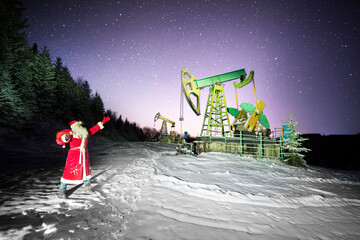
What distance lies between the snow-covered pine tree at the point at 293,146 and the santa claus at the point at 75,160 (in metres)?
10.2

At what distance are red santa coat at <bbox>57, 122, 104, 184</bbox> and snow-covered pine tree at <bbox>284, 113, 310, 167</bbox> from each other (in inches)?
402

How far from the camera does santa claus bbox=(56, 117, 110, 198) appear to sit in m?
3.00

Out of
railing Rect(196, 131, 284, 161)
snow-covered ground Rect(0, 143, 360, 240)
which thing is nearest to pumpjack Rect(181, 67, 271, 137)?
railing Rect(196, 131, 284, 161)

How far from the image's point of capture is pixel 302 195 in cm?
365

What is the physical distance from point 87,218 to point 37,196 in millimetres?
1626

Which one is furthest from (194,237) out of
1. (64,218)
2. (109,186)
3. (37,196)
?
(37,196)

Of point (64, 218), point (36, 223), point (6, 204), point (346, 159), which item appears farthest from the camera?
point (346, 159)

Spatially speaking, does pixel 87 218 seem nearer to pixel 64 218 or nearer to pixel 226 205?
pixel 64 218

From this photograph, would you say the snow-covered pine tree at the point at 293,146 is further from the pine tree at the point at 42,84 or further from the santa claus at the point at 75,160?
the pine tree at the point at 42,84

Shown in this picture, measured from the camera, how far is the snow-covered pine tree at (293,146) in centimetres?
852

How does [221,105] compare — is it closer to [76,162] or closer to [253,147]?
[253,147]

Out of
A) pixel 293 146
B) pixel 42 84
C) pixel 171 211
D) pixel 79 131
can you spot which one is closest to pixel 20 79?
pixel 42 84

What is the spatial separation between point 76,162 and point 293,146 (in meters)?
10.9

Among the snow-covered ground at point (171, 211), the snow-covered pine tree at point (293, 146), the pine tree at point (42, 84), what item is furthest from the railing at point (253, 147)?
the pine tree at point (42, 84)
